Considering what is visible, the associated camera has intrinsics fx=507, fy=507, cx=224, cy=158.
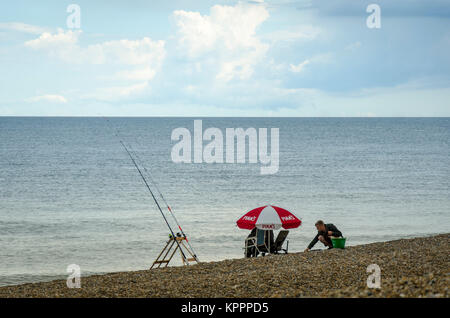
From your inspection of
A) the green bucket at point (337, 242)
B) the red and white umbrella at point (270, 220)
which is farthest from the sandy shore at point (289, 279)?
the red and white umbrella at point (270, 220)

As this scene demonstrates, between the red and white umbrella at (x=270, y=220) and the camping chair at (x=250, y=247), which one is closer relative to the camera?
the red and white umbrella at (x=270, y=220)

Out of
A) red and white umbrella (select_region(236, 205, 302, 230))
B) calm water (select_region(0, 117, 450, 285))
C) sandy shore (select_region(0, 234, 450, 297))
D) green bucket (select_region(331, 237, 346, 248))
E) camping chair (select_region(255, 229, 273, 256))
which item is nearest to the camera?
sandy shore (select_region(0, 234, 450, 297))

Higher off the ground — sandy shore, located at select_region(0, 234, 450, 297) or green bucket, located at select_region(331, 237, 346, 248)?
green bucket, located at select_region(331, 237, 346, 248)

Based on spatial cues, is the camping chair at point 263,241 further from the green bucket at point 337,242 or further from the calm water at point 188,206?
the calm water at point 188,206

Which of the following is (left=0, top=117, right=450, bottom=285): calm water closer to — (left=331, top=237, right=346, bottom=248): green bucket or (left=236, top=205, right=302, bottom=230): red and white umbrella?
(left=236, top=205, right=302, bottom=230): red and white umbrella

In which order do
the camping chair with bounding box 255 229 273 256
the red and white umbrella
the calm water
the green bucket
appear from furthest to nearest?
the calm water
the camping chair with bounding box 255 229 273 256
the green bucket
the red and white umbrella

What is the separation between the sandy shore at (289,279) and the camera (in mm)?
6988

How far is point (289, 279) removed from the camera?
9.03 m

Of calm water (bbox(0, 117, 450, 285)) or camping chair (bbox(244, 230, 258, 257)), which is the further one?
calm water (bbox(0, 117, 450, 285))

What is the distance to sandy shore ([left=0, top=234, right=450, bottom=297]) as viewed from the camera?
699 centimetres

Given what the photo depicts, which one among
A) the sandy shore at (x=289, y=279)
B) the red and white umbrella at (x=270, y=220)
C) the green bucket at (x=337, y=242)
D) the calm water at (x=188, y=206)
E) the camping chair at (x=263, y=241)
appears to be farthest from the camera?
the calm water at (x=188, y=206)

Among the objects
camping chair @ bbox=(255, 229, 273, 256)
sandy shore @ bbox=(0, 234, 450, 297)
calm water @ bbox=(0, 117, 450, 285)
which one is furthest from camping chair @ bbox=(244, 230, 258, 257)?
calm water @ bbox=(0, 117, 450, 285)
